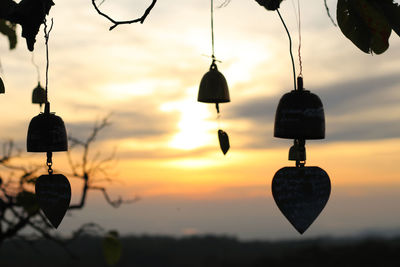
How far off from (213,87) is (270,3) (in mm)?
980

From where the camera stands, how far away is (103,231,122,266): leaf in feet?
17.8

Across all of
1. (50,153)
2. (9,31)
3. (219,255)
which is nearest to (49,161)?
(50,153)

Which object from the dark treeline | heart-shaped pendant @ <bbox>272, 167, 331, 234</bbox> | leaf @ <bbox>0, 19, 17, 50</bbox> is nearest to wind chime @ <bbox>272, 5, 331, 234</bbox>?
heart-shaped pendant @ <bbox>272, 167, 331, 234</bbox>

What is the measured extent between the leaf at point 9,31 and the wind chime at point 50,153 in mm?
722

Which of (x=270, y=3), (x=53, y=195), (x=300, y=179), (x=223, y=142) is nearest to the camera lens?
(x=270, y=3)

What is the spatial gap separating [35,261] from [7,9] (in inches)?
634

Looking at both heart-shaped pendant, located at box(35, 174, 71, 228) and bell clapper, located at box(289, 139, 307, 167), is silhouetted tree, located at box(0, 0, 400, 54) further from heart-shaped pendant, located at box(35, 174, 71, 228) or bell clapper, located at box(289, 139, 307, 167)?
heart-shaped pendant, located at box(35, 174, 71, 228)

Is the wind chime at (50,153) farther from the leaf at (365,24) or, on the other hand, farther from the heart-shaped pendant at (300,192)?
the leaf at (365,24)

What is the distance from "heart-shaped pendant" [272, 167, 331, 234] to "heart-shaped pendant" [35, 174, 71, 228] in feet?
3.21

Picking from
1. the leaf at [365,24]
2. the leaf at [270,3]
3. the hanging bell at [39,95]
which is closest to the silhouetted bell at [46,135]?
the hanging bell at [39,95]

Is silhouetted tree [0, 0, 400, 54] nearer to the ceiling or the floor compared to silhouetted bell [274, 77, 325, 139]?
nearer to the ceiling

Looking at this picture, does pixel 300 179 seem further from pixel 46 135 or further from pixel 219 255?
pixel 219 255

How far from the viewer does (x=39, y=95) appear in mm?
3127

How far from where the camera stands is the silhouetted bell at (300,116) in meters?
2.21
